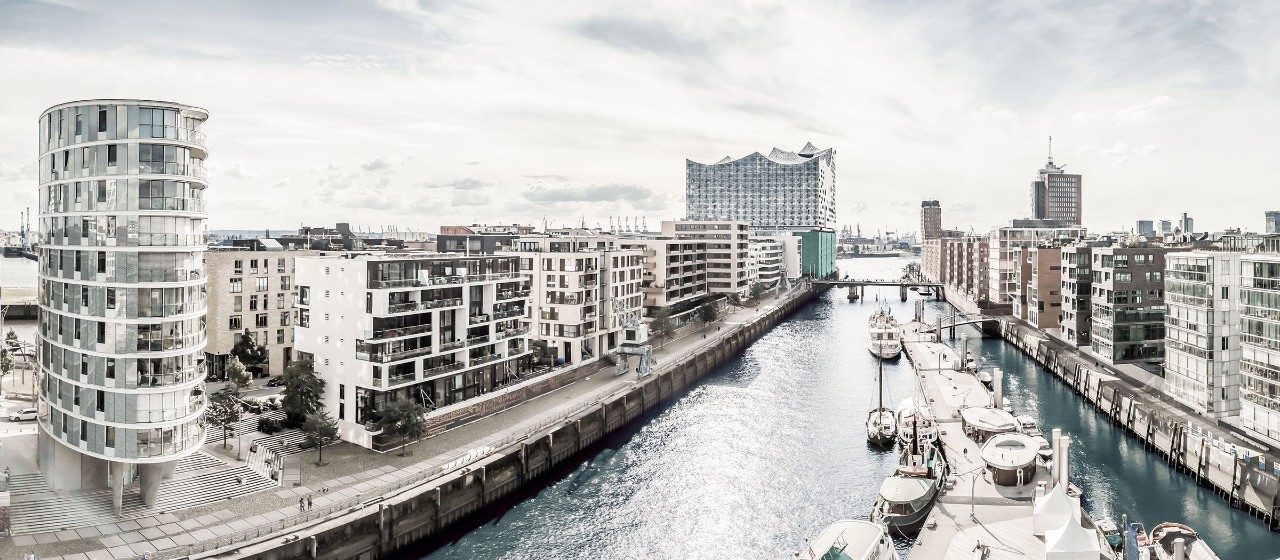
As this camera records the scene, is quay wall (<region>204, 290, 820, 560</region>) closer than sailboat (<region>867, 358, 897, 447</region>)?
Yes

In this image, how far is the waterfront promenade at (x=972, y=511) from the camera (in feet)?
93.8

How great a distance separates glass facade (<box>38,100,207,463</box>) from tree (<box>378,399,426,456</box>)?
995 cm

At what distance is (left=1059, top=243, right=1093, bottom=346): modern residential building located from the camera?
72375 millimetres

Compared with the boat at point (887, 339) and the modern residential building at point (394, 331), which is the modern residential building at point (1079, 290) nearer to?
the boat at point (887, 339)

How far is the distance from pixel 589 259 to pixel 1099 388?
132ft

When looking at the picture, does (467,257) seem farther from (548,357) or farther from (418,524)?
(418,524)

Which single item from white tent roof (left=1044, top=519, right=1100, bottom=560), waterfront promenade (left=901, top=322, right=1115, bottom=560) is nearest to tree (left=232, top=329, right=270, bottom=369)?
waterfront promenade (left=901, top=322, right=1115, bottom=560)

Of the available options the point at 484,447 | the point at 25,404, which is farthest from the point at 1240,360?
the point at 25,404

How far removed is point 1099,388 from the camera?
5878 centimetres

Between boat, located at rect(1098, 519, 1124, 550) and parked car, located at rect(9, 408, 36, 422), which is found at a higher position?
parked car, located at rect(9, 408, 36, 422)

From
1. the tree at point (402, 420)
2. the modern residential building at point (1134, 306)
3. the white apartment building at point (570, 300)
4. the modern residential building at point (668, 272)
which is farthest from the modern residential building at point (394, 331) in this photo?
the modern residential building at point (1134, 306)

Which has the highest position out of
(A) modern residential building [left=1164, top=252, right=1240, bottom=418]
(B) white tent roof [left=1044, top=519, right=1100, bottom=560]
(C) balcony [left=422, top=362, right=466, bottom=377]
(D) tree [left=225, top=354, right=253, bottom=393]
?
(A) modern residential building [left=1164, top=252, right=1240, bottom=418]

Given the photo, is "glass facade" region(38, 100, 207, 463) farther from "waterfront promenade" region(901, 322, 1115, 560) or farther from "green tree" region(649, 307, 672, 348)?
"green tree" region(649, 307, 672, 348)

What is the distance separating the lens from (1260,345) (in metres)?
38.2
